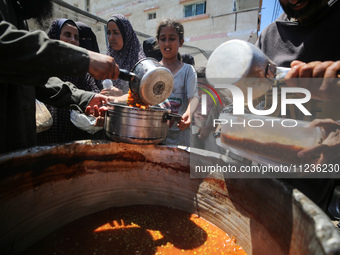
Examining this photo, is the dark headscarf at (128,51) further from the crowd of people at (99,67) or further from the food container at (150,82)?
the food container at (150,82)

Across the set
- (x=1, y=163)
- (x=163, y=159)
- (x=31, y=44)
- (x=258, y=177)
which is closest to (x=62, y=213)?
(x=1, y=163)

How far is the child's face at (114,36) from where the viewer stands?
2740mm

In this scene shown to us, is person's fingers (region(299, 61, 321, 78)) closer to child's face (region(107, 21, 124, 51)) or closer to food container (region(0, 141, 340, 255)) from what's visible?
food container (region(0, 141, 340, 255))

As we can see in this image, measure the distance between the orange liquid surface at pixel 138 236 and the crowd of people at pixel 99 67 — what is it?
2.29ft

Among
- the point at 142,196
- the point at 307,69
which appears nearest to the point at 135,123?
the point at 142,196

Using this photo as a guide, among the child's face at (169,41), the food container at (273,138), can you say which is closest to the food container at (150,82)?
the food container at (273,138)

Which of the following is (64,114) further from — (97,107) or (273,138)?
(273,138)

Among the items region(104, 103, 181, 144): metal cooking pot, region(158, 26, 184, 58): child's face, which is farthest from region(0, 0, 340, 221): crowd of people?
region(104, 103, 181, 144): metal cooking pot

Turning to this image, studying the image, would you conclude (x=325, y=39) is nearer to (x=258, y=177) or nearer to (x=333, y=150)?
(x=333, y=150)

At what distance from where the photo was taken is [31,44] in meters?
1.09

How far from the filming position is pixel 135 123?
148 cm

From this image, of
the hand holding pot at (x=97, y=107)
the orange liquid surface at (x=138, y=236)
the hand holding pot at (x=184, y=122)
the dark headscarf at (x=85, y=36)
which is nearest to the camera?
the orange liquid surface at (x=138, y=236)

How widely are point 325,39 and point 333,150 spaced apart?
0.91 metres

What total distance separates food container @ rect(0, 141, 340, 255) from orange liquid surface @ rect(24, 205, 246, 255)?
0.06 metres
